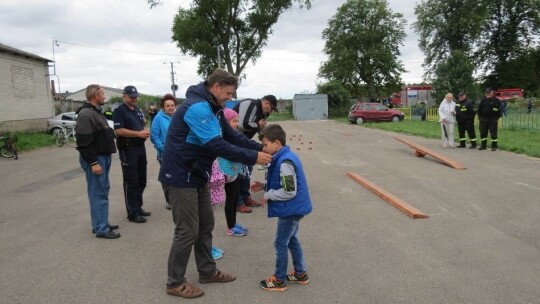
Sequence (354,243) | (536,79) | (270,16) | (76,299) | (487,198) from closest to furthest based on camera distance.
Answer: (76,299) < (354,243) < (487,198) < (270,16) < (536,79)

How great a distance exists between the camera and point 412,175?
386 inches

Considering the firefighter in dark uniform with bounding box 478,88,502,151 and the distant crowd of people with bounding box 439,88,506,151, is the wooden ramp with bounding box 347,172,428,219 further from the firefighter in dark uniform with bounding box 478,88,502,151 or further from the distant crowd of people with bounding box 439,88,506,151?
the distant crowd of people with bounding box 439,88,506,151

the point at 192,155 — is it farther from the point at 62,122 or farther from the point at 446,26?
the point at 446,26

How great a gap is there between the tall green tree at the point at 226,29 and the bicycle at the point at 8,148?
2942 cm

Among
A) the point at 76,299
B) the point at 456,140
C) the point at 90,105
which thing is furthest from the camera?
the point at 456,140

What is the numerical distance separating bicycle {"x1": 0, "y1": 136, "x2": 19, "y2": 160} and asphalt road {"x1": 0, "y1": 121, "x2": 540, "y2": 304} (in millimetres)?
7734

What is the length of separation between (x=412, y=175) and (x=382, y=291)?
20.7ft

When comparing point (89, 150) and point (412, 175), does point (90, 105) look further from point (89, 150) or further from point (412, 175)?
point (412, 175)

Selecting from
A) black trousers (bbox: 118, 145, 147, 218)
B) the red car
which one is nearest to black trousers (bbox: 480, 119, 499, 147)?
black trousers (bbox: 118, 145, 147, 218)

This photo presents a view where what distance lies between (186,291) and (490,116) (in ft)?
41.4

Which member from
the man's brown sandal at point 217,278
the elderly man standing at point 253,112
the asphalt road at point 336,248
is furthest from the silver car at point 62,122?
the man's brown sandal at point 217,278

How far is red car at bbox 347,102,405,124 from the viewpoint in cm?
3278

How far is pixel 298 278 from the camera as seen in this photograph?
4.16 meters

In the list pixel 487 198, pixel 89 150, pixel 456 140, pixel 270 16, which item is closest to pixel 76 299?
pixel 89 150
